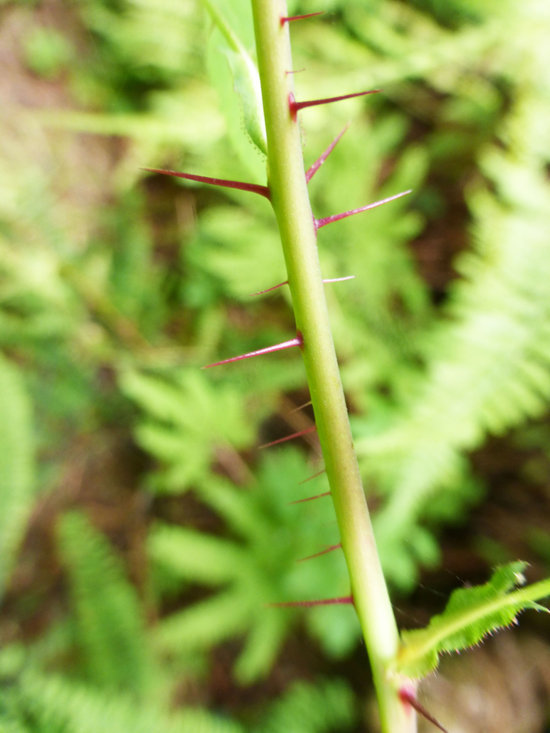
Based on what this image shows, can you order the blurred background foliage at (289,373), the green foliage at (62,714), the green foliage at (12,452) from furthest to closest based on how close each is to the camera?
the green foliage at (12,452)
the blurred background foliage at (289,373)
the green foliage at (62,714)

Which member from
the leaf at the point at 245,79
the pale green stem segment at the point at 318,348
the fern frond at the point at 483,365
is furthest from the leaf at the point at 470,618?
the fern frond at the point at 483,365

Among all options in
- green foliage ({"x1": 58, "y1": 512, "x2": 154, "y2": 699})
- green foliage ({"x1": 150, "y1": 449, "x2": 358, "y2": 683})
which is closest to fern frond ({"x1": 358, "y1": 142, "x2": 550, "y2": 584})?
green foliage ({"x1": 150, "y1": 449, "x2": 358, "y2": 683})

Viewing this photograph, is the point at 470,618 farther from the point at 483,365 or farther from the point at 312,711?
the point at 312,711

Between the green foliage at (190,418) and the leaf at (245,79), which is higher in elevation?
the leaf at (245,79)

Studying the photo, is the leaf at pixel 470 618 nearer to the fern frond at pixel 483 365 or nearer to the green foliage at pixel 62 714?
the green foliage at pixel 62 714

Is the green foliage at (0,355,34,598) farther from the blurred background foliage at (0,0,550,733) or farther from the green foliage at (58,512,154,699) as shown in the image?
the green foliage at (58,512,154,699)

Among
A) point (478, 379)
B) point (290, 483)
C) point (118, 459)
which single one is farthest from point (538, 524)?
point (118, 459)
